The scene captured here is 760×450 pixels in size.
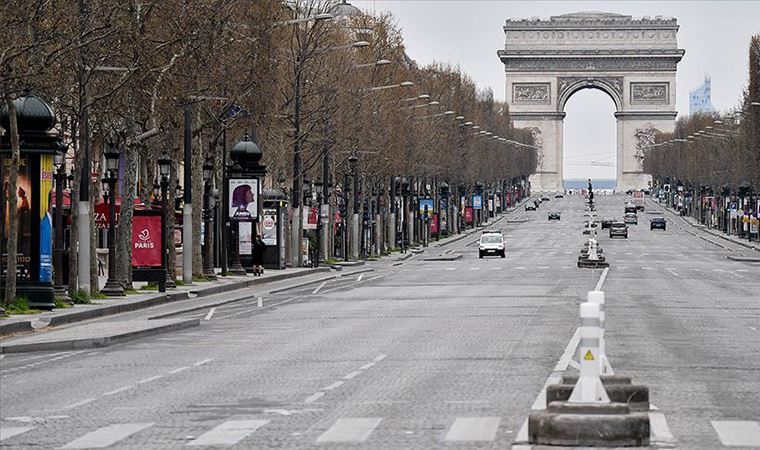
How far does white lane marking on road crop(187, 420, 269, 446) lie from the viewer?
16.5 m

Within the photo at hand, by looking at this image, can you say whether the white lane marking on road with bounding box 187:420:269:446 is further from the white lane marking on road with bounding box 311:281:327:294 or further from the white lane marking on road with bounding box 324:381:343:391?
the white lane marking on road with bounding box 311:281:327:294

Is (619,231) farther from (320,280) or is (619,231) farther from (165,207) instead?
(165,207)

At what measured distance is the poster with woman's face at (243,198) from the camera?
64469 mm

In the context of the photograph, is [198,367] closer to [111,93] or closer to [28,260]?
[28,260]

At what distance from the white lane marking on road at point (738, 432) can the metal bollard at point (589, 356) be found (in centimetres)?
124

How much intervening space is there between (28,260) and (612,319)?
12133 mm

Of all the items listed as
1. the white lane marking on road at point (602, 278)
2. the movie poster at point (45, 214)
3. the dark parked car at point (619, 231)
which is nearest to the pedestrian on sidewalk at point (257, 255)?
the white lane marking on road at point (602, 278)

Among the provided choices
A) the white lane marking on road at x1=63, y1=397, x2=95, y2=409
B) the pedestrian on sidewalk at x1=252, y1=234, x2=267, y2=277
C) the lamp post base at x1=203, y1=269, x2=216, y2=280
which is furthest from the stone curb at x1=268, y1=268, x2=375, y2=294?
the white lane marking on road at x1=63, y1=397, x2=95, y2=409

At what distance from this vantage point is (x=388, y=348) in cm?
2930

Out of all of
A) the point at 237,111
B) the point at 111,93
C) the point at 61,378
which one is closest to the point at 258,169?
the point at 237,111

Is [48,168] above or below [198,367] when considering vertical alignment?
above

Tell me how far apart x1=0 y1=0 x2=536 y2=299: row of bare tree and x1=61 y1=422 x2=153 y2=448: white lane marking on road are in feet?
62.9

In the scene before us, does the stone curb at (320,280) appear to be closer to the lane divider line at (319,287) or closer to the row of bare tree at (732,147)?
the lane divider line at (319,287)

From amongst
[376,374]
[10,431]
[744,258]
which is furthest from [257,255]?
[10,431]
